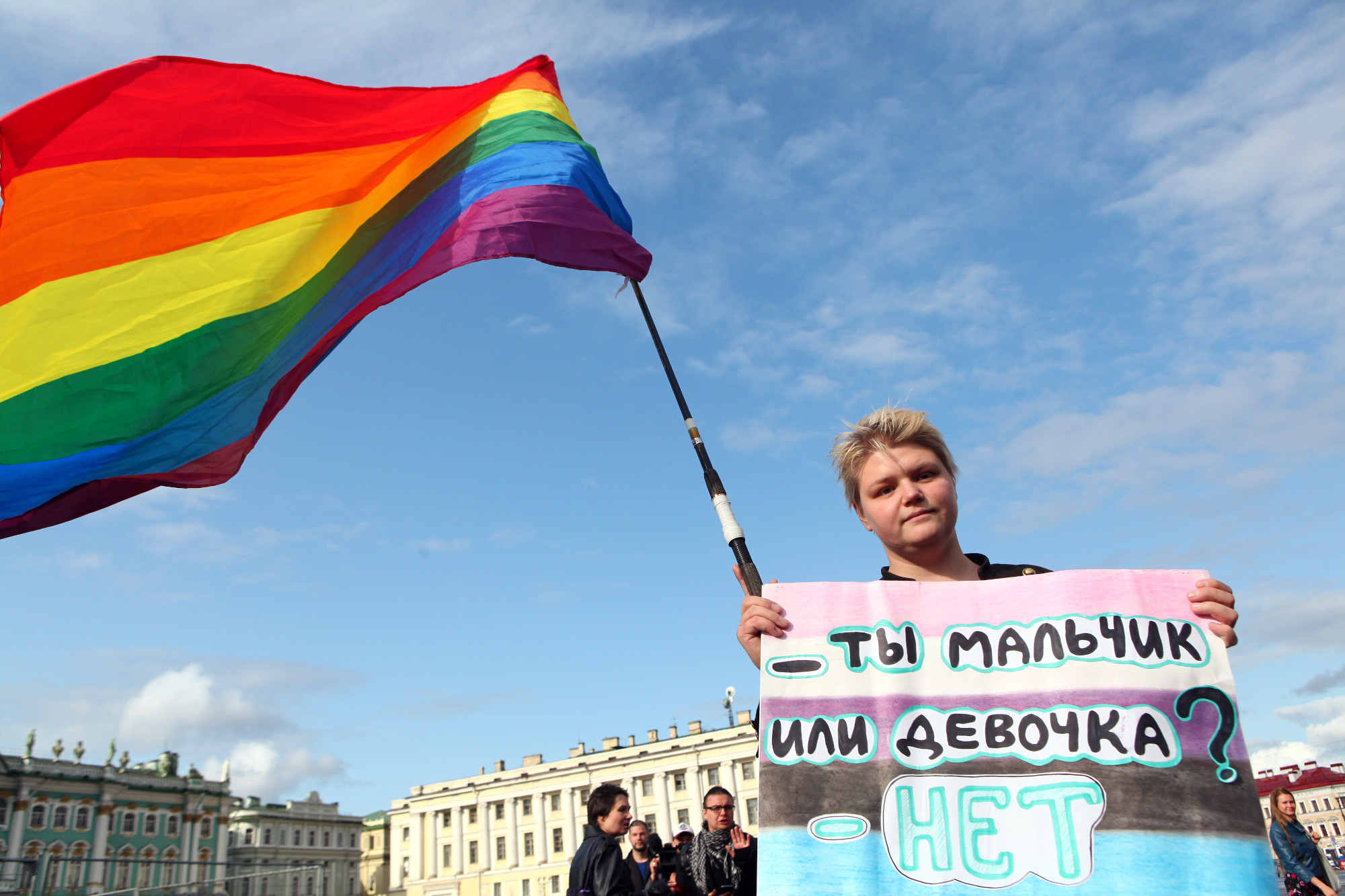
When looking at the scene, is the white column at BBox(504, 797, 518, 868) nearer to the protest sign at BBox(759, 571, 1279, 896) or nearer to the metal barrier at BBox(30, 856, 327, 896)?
the metal barrier at BBox(30, 856, 327, 896)

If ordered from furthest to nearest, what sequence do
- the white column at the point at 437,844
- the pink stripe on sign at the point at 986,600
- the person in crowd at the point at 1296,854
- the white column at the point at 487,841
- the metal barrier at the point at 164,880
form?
the white column at the point at 437,844, the white column at the point at 487,841, the metal barrier at the point at 164,880, the person in crowd at the point at 1296,854, the pink stripe on sign at the point at 986,600

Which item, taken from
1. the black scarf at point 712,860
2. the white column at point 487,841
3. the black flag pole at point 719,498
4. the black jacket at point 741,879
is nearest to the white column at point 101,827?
the white column at point 487,841

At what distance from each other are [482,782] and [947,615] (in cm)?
8376

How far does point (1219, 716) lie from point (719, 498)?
1592 mm

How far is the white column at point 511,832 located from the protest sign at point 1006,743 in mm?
81282

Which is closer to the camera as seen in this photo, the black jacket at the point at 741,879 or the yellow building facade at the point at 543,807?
the black jacket at the point at 741,879

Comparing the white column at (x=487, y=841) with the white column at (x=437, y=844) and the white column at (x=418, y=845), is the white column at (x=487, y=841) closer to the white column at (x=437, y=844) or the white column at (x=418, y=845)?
the white column at (x=437, y=844)

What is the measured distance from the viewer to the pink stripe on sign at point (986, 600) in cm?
219

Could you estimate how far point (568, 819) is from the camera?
244ft

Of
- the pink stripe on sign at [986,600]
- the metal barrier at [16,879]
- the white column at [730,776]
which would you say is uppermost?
the white column at [730,776]

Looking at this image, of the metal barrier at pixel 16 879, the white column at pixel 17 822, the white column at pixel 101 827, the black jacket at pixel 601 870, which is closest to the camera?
the black jacket at pixel 601 870

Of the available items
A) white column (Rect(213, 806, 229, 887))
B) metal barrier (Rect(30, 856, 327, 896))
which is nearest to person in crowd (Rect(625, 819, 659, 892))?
metal barrier (Rect(30, 856, 327, 896))

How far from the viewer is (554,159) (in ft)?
16.7

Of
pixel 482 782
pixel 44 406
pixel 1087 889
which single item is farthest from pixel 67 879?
pixel 1087 889
